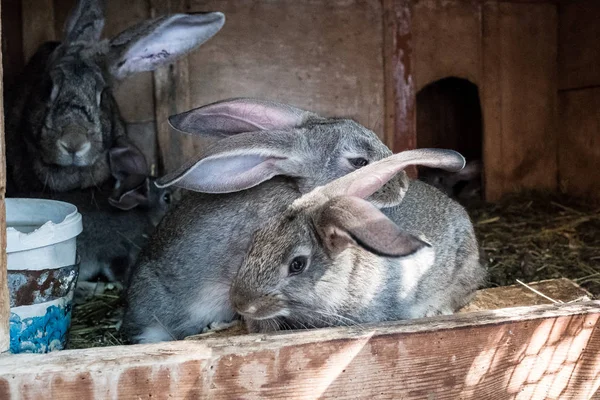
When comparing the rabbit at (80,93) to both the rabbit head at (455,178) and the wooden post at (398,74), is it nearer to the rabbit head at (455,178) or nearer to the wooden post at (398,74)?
the wooden post at (398,74)

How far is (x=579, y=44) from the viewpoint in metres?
5.05

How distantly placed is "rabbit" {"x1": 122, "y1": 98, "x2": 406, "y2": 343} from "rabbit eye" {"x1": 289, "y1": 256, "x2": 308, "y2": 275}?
0.41 metres

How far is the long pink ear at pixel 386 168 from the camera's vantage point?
230 cm

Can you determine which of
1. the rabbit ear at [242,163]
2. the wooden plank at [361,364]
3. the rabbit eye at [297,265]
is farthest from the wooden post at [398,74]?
the wooden plank at [361,364]

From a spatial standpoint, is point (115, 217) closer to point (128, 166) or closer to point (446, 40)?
point (128, 166)

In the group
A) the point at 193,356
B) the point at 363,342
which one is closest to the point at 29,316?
the point at 193,356


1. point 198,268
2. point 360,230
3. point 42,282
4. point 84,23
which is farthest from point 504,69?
point 42,282

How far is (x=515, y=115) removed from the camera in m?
5.25

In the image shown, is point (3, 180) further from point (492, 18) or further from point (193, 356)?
point (492, 18)

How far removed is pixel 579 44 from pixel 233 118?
10.8 feet

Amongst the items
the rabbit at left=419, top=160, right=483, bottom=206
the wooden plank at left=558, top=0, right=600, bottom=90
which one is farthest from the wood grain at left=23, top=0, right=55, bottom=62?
the wooden plank at left=558, top=0, right=600, bottom=90

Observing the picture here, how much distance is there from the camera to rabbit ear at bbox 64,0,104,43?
12.0 feet

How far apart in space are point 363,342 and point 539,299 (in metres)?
1.24

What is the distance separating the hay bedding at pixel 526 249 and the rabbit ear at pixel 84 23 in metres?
1.33
